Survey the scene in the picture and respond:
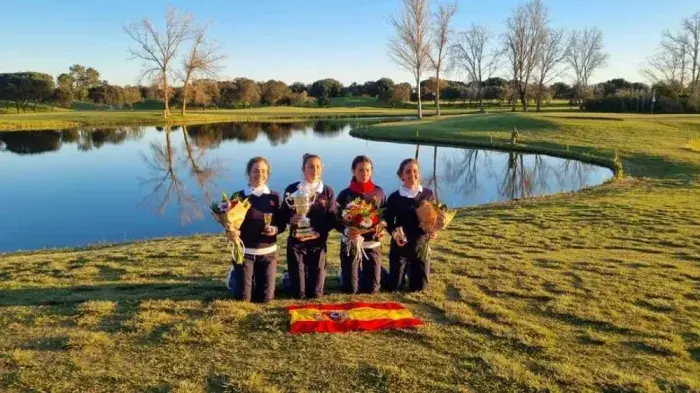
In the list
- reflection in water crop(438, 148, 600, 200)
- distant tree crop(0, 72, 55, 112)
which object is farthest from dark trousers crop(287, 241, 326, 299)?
distant tree crop(0, 72, 55, 112)

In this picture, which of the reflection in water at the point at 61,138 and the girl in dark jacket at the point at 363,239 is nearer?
the girl in dark jacket at the point at 363,239

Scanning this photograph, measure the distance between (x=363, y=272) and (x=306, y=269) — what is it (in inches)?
25.4

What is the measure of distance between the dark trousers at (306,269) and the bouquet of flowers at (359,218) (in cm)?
37

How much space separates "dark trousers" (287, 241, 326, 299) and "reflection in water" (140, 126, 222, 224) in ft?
25.8

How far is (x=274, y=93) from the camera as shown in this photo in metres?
81.1

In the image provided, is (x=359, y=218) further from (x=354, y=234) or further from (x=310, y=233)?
(x=310, y=233)


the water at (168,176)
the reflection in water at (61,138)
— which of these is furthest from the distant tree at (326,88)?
the water at (168,176)

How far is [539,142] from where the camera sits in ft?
91.1

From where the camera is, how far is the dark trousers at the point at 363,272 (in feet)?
19.5

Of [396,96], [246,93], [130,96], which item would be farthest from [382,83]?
[130,96]

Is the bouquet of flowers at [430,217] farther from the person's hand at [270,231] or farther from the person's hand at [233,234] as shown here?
the person's hand at [233,234]

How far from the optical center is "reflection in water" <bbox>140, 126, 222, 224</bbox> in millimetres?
14897

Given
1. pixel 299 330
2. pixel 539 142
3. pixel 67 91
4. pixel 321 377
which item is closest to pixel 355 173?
pixel 299 330

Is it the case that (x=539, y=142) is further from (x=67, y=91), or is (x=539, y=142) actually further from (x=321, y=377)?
(x=67, y=91)
